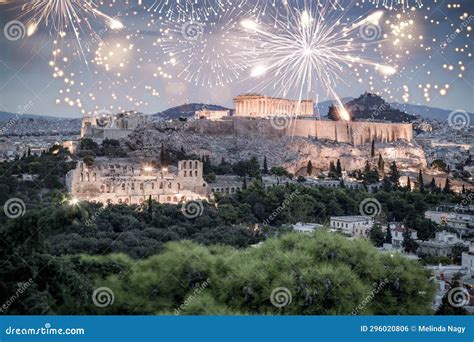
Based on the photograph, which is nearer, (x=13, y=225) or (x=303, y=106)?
(x=13, y=225)

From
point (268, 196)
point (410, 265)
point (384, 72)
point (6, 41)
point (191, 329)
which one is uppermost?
point (384, 72)

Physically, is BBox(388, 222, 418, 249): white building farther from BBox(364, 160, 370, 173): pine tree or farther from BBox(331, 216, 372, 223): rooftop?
BBox(364, 160, 370, 173): pine tree

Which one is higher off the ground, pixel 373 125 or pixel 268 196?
pixel 373 125

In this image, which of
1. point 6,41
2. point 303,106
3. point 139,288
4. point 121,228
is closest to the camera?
point 139,288

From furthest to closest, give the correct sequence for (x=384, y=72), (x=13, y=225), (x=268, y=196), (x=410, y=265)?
(x=384, y=72)
(x=268, y=196)
(x=410, y=265)
(x=13, y=225)

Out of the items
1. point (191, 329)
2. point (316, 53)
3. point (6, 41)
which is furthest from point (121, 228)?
point (316, 53)

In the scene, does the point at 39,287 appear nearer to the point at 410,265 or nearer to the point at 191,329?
the point at 191,329

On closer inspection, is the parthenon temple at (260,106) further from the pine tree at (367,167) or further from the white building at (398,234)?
the white building at (398,234)
